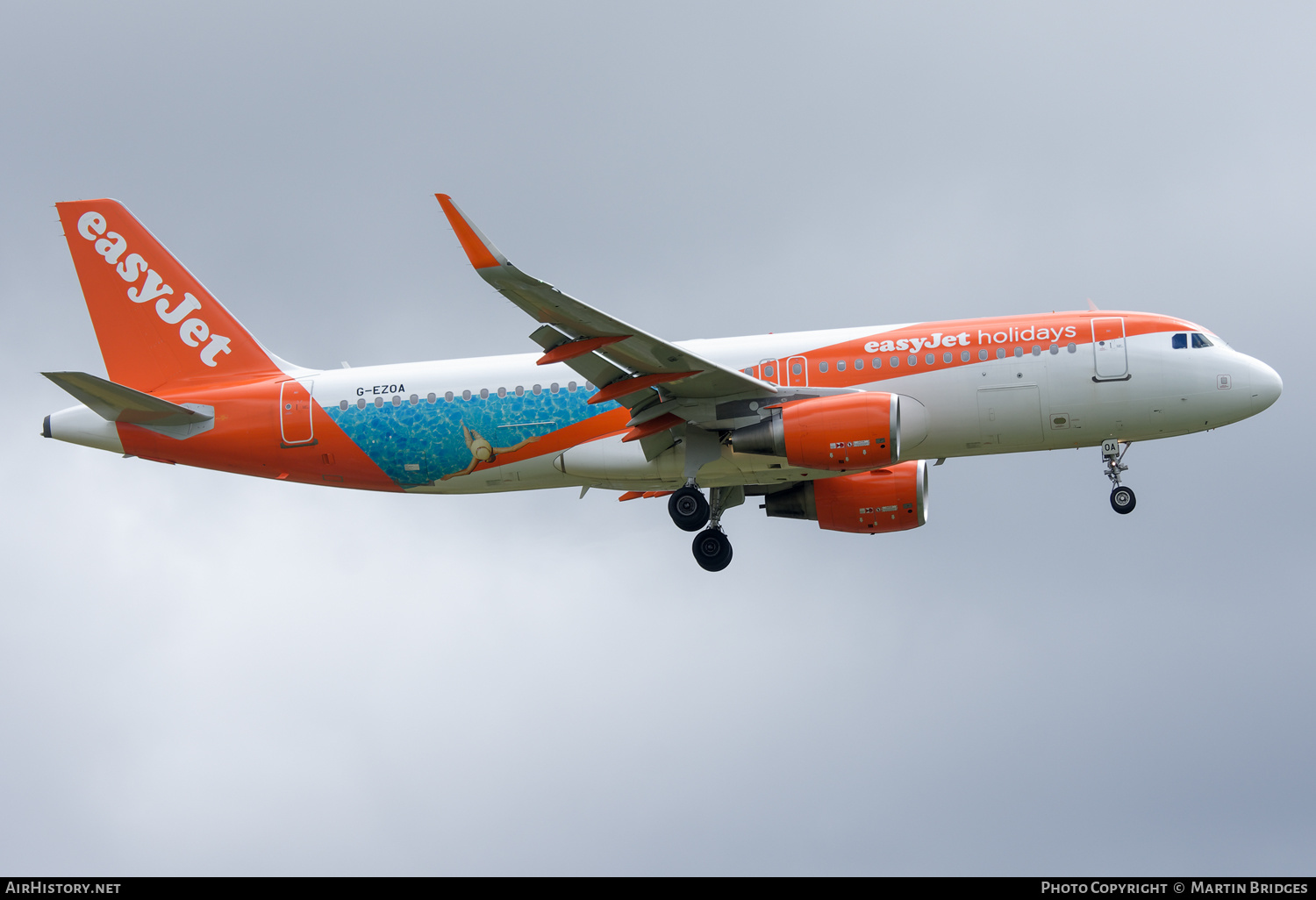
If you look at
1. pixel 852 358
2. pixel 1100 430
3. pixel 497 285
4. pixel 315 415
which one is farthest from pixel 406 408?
pixel 1100 430

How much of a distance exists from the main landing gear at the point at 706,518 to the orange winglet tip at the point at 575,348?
5664mm

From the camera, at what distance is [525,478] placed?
118 feet

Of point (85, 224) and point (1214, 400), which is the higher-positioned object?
point (85, 224)

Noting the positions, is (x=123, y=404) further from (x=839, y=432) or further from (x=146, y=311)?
(x=839, y=432)

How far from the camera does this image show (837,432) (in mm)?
32250

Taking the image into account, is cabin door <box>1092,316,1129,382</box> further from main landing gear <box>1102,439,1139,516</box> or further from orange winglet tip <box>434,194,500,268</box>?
orange winglet tip <box>434,194,500,268</box>

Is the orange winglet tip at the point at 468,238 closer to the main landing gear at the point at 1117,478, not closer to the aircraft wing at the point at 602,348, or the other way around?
the aircraft wing at the point at 602,348

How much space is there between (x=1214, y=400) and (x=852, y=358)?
8.74 metres

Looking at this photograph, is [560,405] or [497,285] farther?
[560,405]

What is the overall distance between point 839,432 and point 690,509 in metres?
4.94

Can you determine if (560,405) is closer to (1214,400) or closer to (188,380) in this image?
(188,380)

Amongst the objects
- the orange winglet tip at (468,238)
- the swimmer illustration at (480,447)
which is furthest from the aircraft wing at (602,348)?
the swimmer illustration at (480,447)

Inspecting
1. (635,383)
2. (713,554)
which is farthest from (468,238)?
(713,554)

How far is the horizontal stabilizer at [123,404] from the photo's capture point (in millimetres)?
34250
